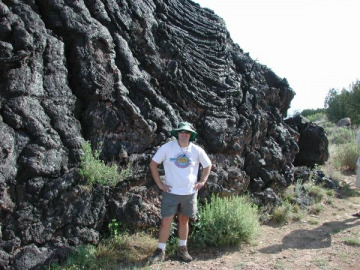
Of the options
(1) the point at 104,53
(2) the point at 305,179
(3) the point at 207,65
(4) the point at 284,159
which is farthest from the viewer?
(2) the point at 305,179

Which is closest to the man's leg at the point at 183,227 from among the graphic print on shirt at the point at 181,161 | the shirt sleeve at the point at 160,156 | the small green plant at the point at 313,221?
the graphic print on shirt at the point at 181,161

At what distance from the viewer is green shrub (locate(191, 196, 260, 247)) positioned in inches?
232

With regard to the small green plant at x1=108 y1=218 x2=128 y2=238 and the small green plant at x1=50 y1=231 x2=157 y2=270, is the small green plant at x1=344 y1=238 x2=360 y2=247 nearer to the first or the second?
the small green plant at x1=50 y1=231 x2=157 y2=270

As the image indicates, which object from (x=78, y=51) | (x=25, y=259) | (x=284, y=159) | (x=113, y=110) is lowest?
(x=25, y=259)

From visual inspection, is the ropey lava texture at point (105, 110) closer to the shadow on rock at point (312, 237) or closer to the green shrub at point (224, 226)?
the green shrub at point (224, 226)

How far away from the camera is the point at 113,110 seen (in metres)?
6.07

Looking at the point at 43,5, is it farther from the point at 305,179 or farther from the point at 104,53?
the point at 305,179

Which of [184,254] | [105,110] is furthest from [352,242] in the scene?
[105,110]

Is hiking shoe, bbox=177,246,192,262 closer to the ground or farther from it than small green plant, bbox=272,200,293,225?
closer to the ground

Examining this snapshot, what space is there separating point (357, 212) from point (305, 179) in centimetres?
149

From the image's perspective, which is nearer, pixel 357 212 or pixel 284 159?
pixel 357 212

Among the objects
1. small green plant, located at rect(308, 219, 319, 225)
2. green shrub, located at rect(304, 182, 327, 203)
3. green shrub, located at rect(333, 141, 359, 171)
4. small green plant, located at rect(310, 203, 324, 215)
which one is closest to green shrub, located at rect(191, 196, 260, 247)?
small green plant, located at rect(308, 219, 319, 225)

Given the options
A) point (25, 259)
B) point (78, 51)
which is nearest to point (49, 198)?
point (25, 259)

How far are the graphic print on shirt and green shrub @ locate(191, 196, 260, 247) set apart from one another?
113cm
